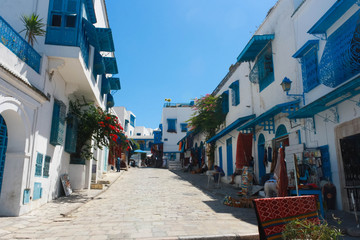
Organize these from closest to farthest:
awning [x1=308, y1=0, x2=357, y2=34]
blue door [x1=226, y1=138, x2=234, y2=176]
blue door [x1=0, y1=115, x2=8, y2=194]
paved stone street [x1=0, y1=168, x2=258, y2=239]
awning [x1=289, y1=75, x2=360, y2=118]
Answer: paved stone street [x1=0, y1=168, x2=258, y2=239], awning [x1=289, y1=75, x2=360, y2=118], awning [x1=308, y1=0, x2=357, y2=34], blue door [x1=0, y1=115, x2=8, y2=194], blue door [x1=226, y1=138, x2=234, y2=176]

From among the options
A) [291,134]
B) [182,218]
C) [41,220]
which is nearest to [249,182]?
[291,134]

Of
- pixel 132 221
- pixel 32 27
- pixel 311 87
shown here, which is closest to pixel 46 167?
pixel 132 221

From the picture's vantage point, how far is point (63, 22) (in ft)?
29.3

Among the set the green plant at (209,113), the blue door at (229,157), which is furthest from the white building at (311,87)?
the green plant at (209,113)

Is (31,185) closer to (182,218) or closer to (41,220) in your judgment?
(41,220)

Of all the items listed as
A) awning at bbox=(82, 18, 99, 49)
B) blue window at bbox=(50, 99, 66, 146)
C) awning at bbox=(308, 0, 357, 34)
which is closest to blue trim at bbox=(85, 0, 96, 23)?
awning at bbox=(82, 18, 99, 49)

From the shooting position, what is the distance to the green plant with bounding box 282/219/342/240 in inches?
145

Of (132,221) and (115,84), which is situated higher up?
(115,84)

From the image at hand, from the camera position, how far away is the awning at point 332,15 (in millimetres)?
6530

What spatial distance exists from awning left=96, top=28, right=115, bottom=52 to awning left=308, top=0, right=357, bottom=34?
8071 millimetres

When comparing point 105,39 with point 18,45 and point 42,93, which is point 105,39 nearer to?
point 42,93

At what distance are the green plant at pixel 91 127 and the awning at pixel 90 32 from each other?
2636 mm

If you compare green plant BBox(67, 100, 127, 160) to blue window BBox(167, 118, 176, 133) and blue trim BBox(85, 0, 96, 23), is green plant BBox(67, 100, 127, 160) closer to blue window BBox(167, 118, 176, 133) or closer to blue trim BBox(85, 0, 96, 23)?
blue trim BBox(85, 0, 96, 23)

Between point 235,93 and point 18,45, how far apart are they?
36.9 ft
